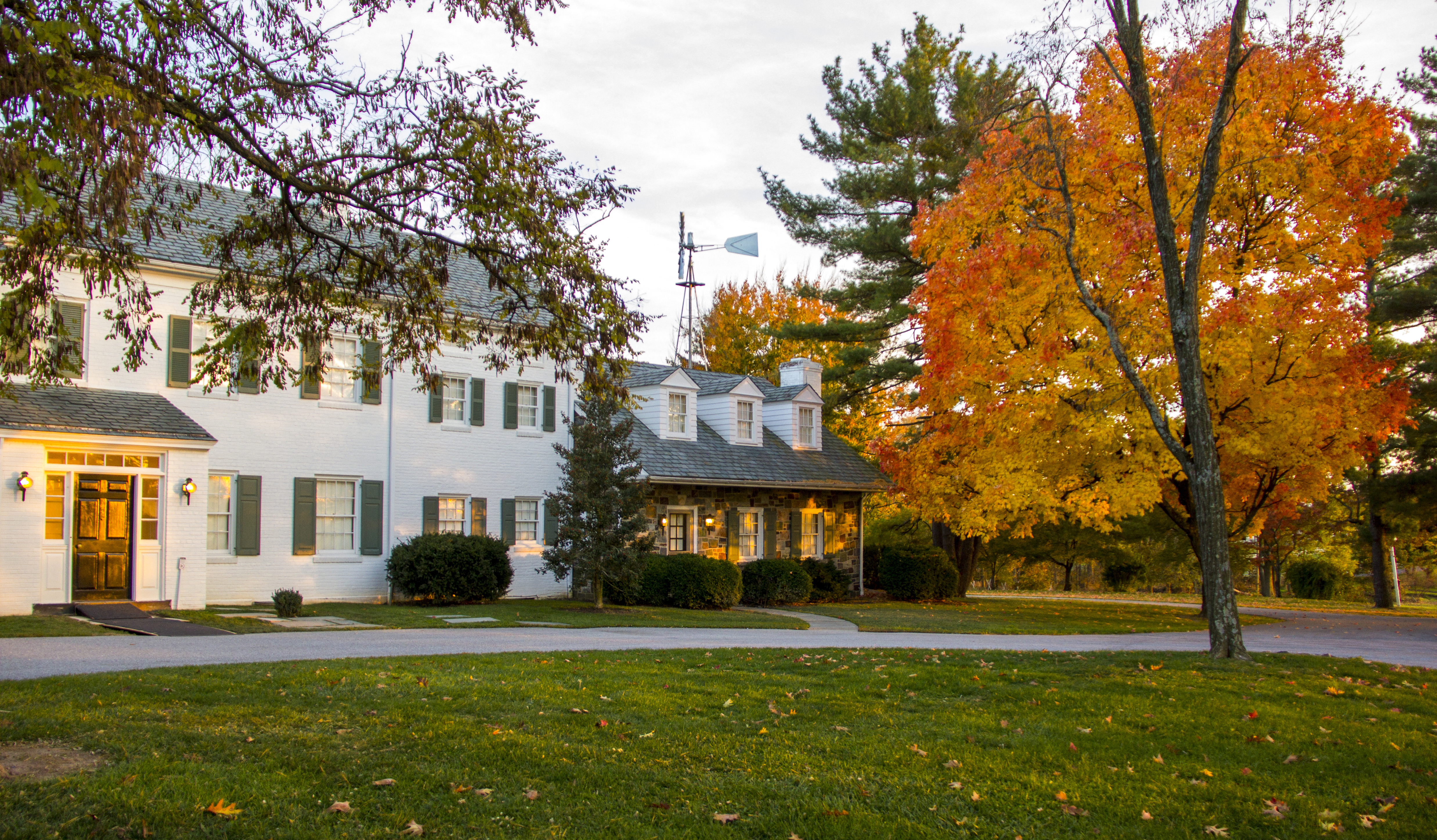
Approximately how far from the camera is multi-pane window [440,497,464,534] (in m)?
22.2

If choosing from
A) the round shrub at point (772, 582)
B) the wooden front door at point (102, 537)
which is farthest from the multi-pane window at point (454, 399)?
the round shrub at point (772, 582)

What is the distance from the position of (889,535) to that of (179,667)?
3051 centimetres

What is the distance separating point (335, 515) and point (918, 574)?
48.5ft

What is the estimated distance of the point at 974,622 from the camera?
807 inches

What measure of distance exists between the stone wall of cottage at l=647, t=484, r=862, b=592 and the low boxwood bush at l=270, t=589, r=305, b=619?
7.46 meters

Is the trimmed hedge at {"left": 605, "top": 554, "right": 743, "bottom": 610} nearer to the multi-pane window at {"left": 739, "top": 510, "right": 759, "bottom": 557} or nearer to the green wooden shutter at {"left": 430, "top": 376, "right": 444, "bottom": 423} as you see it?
the multi-pane window at {"left": 739, "top": 510, "right": 759, "bottom": 557}

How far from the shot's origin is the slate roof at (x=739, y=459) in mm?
24531

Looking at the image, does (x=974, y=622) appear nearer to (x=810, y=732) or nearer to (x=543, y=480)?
(x=543, y=480)

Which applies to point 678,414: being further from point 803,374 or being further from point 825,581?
point 825,581

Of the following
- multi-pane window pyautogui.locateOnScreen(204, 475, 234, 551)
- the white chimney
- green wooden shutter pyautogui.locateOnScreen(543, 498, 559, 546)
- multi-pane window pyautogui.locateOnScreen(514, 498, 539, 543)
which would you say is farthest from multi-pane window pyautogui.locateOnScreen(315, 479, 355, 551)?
the white chimney

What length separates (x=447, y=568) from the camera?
20.5 m

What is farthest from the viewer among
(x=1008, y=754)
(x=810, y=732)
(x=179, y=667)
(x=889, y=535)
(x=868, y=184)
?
(x=889, y=535)

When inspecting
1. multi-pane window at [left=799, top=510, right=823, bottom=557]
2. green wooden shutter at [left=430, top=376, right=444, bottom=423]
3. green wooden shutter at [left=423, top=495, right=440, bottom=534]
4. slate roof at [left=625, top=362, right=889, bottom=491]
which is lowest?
multi-pane window at [left=799, top=510, right=823, bottom=557]

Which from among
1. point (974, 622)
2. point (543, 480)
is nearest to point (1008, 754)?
point (974, 622)
